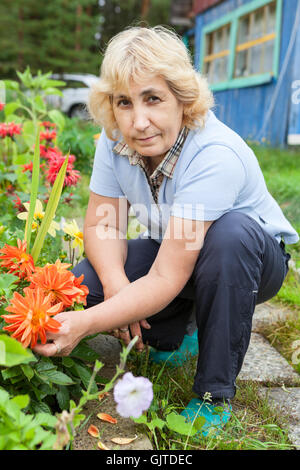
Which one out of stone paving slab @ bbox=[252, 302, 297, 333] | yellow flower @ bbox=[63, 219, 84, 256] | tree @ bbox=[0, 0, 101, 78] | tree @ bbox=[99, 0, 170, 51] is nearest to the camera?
yellow flower @ bbox=[63, 219, 84, 256]

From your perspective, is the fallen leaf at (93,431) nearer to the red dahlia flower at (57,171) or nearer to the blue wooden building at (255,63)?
the red dahlia flower at (57,171)

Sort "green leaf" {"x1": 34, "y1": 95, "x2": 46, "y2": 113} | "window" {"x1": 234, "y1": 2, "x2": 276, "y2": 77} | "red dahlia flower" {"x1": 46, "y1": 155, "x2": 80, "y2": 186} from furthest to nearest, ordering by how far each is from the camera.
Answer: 1. "window" {"x1": 234, "y1": 2, "x2": 276, "y2": 77}
2. "green leaf" {"x1": 34, "y1": 95, "x2": 46, "y2": 113}
3. "red dahlia flower" {"x1": 46, "y1": 155, "x2": 80, "y2": 186}

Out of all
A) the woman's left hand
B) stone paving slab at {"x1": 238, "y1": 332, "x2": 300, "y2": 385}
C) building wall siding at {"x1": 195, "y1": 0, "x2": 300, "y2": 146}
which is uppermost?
building wall siding at {"x1": 195, "y1": 0, "x2": 300, "y2": 146}

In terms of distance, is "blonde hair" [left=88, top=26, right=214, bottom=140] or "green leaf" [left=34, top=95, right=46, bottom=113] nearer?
"blonde hair" [left=88, top=26, right=214, bottom=140]

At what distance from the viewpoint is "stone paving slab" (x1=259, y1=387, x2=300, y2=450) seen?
4.64 ft

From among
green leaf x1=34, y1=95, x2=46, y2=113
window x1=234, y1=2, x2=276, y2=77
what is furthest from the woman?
window x1=234, y1=2, x2=276, y2=77

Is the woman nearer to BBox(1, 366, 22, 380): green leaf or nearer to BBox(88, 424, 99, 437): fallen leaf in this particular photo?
BBox(1, 366, 22, 380): green leaf

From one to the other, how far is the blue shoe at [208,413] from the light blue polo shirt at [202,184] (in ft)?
1.68

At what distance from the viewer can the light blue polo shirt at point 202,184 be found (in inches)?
55.7

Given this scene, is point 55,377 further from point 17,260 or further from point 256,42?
point 256,42

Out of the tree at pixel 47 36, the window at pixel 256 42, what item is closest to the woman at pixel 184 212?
the window at pixel 256 42

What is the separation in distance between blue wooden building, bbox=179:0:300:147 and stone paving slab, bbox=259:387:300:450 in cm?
381

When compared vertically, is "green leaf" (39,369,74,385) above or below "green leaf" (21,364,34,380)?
below

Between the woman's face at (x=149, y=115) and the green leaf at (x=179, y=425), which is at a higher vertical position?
the woman's face at (x=149, y=115)
